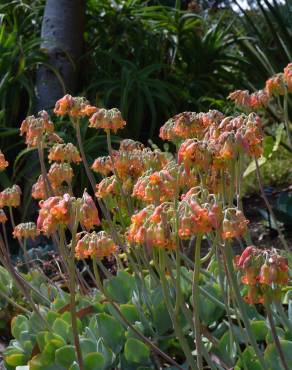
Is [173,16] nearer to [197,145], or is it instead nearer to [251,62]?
[251,62]

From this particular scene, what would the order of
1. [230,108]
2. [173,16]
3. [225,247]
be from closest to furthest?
[225,247], [230,108], [173,16]

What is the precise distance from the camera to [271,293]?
1.18 m

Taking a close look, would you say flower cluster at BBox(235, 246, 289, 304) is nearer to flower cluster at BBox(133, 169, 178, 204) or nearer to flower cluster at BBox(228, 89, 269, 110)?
flower cluster at BBox(133, 169, 178, 204)

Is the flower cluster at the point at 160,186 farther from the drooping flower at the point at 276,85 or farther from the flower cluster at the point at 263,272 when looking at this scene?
the drooping flower at the point at 276,85

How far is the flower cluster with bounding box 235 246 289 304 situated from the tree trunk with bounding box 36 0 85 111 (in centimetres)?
315

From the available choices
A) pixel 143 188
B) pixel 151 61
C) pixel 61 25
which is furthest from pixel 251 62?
pixel 143 188

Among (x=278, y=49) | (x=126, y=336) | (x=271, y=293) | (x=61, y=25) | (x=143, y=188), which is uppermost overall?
(x=61, y=25)

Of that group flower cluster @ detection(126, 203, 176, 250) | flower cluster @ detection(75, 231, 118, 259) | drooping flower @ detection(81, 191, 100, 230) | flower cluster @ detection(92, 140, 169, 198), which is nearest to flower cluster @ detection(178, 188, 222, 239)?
flower cluster @ detection(126, 203, 176, 250)

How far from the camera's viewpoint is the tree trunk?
165 inches

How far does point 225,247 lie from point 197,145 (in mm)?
202

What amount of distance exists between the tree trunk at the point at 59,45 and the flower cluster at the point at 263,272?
124 inches

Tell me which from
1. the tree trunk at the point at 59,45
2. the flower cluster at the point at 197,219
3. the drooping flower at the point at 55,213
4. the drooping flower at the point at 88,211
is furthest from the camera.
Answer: the tree trunk at the point at 59,45

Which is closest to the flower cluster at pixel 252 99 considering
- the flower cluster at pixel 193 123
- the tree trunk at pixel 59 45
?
the flower cluster at pixel 193 123

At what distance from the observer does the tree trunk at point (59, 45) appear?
4.19m
